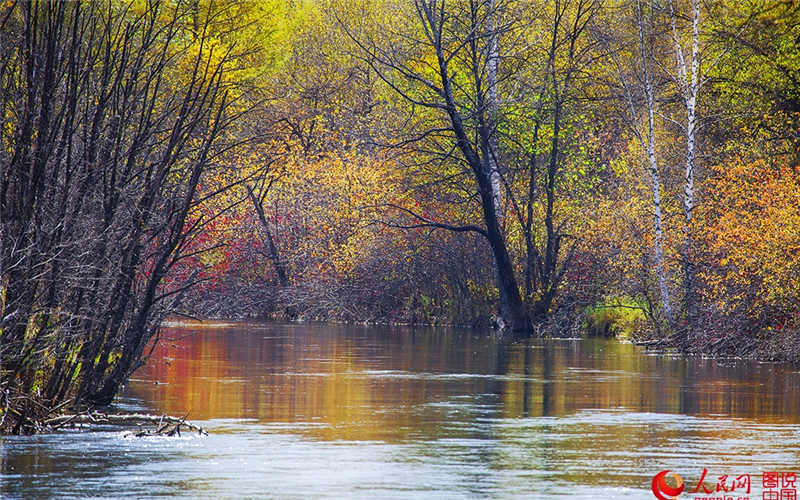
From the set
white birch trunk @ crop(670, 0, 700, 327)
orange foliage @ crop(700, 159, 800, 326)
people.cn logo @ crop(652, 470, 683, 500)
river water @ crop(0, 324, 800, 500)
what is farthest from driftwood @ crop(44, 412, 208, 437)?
white birch trunk @ crop(670, 0, 700, 327)

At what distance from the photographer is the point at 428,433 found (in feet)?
48.8

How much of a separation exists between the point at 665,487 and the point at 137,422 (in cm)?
677

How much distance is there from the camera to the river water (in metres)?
11.4

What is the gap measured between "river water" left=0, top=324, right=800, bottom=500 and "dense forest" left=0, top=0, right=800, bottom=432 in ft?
5.14

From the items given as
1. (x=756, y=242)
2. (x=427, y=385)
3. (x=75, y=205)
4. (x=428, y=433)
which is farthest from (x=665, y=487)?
(x=756, y=242)

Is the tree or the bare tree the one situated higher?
the bare tree

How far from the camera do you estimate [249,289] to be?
1903 inches

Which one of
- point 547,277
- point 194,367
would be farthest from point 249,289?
point 194,367

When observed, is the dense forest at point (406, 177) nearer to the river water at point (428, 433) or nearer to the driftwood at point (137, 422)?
the driftwood at point (137, 422)

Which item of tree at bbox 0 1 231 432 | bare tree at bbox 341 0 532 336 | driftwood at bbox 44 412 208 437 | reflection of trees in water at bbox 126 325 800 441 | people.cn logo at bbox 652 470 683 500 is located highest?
bare tree at bbox 341 0 532 336

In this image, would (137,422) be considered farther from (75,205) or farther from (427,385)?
(427,385)

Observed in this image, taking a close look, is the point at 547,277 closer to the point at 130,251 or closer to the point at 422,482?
the point at 130,251

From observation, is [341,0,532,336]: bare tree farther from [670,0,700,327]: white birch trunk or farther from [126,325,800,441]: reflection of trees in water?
[670,0,700,327]: white birch trunk

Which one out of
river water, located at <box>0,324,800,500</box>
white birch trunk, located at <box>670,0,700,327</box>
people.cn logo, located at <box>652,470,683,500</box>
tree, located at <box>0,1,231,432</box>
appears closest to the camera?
people.cn logo, located at <box>652,470,683,500</box>
